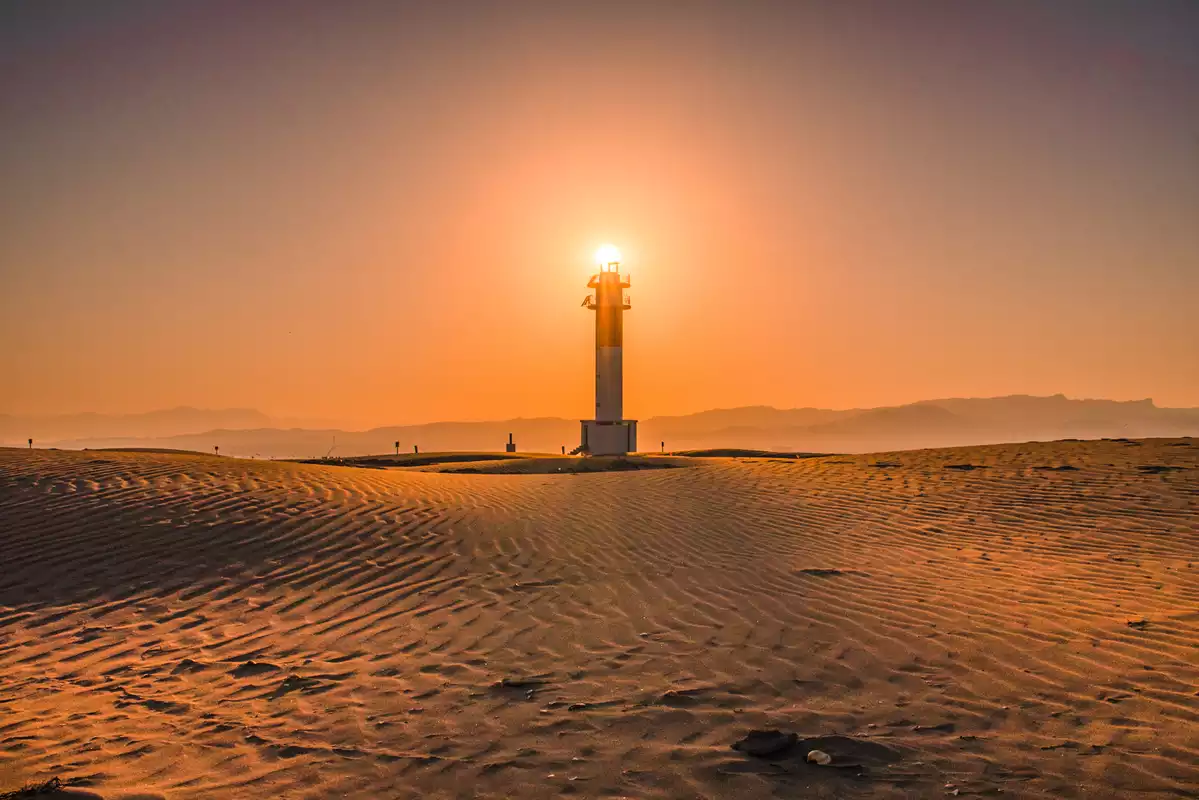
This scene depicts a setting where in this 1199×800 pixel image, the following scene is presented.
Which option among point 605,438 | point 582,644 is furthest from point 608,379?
point 582,644

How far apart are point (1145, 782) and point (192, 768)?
491 centimetres

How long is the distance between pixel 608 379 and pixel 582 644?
104ft

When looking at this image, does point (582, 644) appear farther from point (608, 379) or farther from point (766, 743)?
point (608, 379)

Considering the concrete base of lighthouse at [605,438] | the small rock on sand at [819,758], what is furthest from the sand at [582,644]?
the concrete base of lighthouse at [605,438]

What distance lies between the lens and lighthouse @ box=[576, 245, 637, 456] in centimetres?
3769

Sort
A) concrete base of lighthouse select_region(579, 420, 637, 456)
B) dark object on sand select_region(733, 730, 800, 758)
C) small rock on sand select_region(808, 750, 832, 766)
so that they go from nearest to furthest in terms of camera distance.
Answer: small rock on sand select_region(808, 750, 832, 766)
dark object on sand select_region(733, 730, 800, 758)
concrete base of lighthouse select_region(579, 420, 637, 456)

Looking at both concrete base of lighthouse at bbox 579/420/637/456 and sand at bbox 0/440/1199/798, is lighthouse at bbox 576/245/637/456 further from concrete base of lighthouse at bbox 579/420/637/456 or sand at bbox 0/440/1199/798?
sand at bbox 0/440/1199/798

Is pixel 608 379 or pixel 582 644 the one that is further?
pixel 608 379

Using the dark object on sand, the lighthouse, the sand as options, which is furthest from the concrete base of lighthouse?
the dark object on sand

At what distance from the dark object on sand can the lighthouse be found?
33.1 m

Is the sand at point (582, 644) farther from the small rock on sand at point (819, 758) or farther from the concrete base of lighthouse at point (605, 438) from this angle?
the concrete base of lighthouse at point (605, 438)

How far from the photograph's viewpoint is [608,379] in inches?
1490

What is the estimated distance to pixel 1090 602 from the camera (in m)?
6.99

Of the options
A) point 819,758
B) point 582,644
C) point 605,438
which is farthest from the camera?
point 605,438
